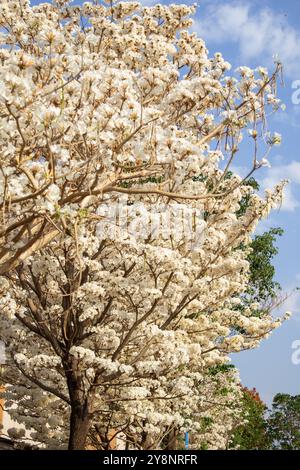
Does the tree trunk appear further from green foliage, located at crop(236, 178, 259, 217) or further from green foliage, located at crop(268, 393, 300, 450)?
green foliage, located at crop(268, 393, 300, 450)

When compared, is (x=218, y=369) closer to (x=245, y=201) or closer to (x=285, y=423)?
(x=245, y=201)

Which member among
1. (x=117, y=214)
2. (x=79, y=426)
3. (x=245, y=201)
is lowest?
(x=79, y=426)

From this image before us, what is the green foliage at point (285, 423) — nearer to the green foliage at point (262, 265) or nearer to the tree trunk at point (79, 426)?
the green foliage at point (262, 265)

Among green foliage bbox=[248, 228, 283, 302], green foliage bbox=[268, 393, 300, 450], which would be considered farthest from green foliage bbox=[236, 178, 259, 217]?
green foliage bbox=[268, 393, 300, 450]

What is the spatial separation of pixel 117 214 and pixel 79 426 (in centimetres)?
527

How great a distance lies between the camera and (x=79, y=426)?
14.5 m

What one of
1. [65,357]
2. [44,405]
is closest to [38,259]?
Answer: [65,357]

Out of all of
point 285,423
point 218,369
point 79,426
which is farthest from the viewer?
point 285,423

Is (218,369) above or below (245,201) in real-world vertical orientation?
below

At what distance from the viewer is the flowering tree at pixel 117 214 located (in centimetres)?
930

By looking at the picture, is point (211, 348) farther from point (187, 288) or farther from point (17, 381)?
point (17, 381)

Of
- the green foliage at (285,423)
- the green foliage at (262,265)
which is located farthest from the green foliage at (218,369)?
the green foliage at (285,423)

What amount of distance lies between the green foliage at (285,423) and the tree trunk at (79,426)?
2842 centimetres

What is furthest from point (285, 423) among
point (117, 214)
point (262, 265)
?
point (117, 214)
